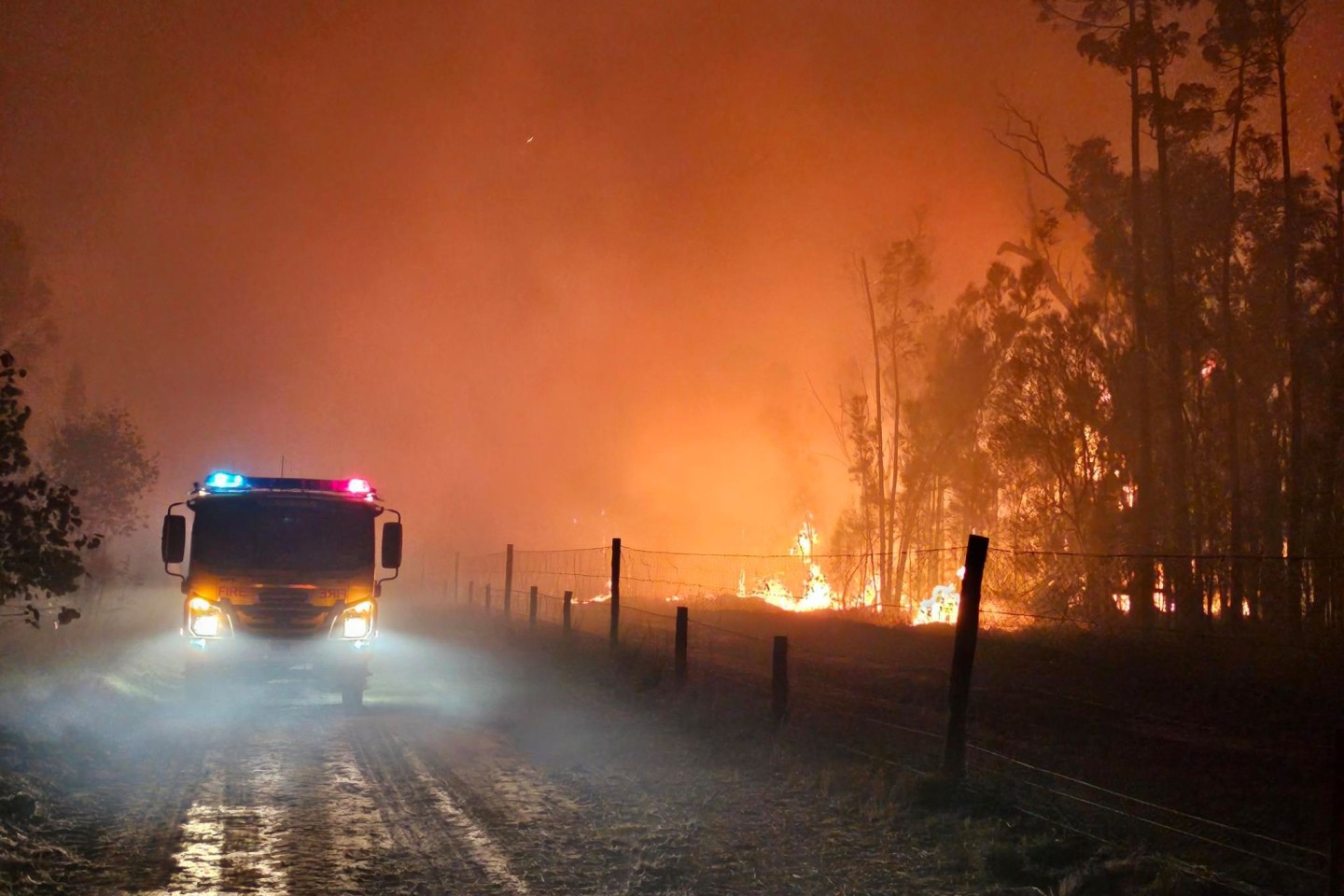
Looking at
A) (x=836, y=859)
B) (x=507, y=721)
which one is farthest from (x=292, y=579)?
(x=836, y=859)

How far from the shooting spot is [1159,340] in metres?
32.3

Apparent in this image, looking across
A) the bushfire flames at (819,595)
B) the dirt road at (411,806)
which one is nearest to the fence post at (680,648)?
the dirt road at (411,806)

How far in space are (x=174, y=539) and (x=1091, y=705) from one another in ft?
44.3

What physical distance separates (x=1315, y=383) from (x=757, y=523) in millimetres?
55456

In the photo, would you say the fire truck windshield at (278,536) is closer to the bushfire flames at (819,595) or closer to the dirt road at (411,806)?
the dirt road at (411,806)

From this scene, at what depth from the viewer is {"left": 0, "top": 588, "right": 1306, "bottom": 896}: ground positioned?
702 centimetres

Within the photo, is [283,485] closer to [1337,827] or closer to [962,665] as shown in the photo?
[962,665]

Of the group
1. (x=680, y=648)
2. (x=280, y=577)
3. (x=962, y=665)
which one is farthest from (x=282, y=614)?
(x=962, y=665)

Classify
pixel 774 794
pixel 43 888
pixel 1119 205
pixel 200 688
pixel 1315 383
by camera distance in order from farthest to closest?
pixel 1119 205 → pixel 1315 383 → pixel 200 688 → pixel 774 794 → pixel 43 888

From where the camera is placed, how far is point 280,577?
1393 centimetres

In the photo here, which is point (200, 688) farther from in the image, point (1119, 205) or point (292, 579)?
point (1119, 205)

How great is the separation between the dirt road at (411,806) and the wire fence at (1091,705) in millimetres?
1806

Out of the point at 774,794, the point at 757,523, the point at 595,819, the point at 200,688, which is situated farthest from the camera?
the point at 757,523

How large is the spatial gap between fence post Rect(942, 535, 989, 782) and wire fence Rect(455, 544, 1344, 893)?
0.33 meters
